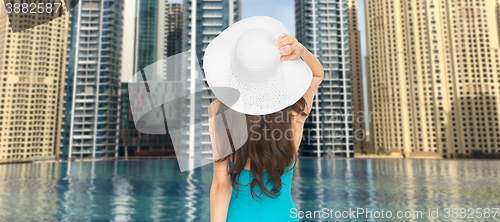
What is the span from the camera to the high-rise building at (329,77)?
39.1 metres

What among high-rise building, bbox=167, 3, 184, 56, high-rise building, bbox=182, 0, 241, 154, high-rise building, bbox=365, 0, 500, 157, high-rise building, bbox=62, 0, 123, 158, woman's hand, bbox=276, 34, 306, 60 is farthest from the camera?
high-rise building, bbox=167, 3, 184, 56

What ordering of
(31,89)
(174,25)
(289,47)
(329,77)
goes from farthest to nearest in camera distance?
(174,25) → (329,77) → (31,89) → (289,47)

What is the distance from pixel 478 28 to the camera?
42.6 m

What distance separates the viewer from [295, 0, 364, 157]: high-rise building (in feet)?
128

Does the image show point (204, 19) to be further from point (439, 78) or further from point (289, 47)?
point (439, 78)

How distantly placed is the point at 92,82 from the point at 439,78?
5117 cm

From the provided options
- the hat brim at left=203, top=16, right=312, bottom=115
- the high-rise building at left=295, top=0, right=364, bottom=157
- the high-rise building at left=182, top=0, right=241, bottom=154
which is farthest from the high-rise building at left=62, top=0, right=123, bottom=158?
the hat brim at left=203, top=16, right=312, bottom=115

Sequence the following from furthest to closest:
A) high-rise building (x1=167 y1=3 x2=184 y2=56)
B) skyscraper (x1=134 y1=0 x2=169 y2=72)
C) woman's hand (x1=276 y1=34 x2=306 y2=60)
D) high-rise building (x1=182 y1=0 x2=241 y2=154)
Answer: high-rise building (x1=167 y1=3 x2=184 y2=56), skyscraper (x1=134 y1=0 x2=169 y2=72), high-rise building (x1=182 y1=0 x2=241 y2=154), woman's hand (x1=276 y1=34 x2=306 y2=60)

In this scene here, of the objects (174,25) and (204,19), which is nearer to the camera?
(204,19)

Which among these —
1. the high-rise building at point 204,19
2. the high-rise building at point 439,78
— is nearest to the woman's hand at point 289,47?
the high-rise building at point 204,19

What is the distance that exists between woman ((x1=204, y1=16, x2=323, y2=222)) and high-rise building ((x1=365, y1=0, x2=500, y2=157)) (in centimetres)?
4786

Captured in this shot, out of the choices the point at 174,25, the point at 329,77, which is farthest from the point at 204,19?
the point at 174,25

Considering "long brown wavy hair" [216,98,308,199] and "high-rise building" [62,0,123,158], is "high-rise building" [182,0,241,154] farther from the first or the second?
"long brown wavy hair" [216,98,308,199]

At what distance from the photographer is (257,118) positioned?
0.68 m
